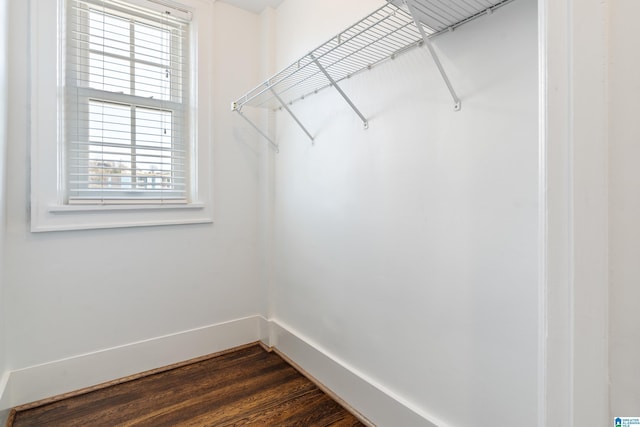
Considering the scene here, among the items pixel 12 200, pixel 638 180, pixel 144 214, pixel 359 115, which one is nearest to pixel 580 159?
pixel 638 180

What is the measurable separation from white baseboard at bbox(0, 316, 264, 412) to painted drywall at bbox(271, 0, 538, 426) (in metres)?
0.78

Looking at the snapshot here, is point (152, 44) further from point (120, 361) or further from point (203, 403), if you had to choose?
point (203, 403)

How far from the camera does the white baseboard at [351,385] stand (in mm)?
1340

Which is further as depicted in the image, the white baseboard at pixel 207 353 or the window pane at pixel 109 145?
the window pane at pixel 109 145

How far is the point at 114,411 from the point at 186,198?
4.16ft

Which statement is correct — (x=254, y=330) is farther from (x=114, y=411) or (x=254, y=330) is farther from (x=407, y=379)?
(x=407, y=379)

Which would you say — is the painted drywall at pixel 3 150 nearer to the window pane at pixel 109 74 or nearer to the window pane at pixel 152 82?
the window pane at pixel 109 74

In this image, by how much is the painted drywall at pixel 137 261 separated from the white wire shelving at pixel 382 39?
21.2 inches

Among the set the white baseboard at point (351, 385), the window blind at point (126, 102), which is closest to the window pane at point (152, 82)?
the window blind at point (126, 102)

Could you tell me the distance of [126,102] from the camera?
196cm

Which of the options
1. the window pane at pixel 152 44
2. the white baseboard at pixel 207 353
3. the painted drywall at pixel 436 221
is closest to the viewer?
the painted drywall at pixel 436 221

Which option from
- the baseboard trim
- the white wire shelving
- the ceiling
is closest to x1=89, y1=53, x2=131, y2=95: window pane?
the white wire shelving

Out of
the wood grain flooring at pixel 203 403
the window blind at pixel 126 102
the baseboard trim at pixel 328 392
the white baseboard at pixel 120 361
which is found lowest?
the wood grain flooring at pixel 203 403

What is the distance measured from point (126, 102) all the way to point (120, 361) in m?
1.60
